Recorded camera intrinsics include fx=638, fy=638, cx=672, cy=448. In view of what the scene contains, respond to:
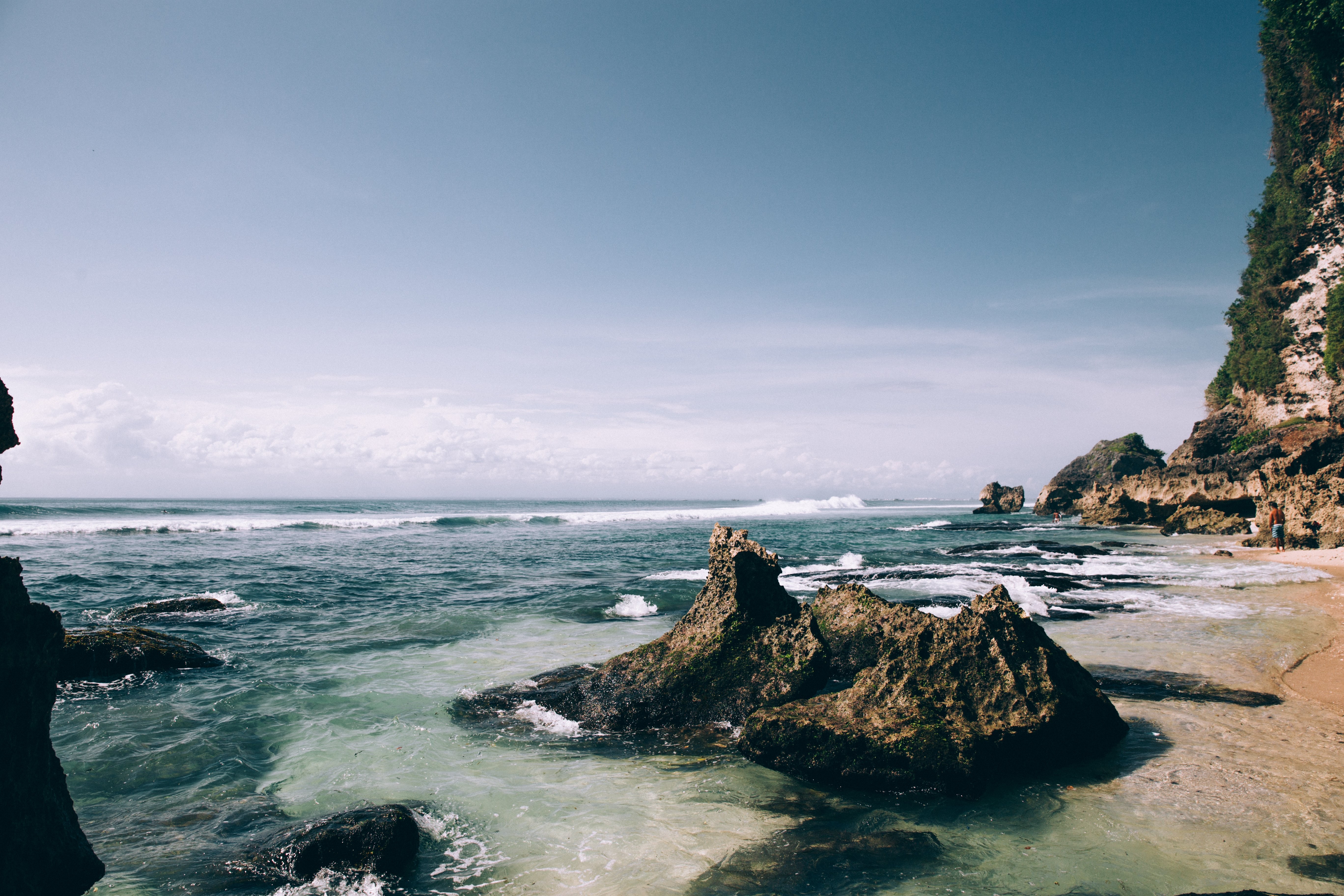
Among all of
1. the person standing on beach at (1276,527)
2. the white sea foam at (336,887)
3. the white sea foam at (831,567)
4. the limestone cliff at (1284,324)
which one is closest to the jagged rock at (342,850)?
the white sea foam at (336,887)

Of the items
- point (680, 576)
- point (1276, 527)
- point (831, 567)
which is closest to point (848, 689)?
point (680, 576)

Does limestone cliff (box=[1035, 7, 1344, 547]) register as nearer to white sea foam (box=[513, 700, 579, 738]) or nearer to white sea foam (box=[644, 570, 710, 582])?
white sea foam (box=[644, 570, 710, 582])

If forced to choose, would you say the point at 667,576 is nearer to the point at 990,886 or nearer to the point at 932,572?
the point at 932,572

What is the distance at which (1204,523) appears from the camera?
118ft

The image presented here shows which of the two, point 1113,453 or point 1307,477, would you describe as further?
point 1113,453

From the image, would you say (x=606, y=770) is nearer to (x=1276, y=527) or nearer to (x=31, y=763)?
(x=31, y=763)

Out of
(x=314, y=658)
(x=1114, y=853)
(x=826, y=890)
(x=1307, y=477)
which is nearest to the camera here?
(x=826, y=890)

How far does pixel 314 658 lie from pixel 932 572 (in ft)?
56.8

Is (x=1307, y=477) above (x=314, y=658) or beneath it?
above

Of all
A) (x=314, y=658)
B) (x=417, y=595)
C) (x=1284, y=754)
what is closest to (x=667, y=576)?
(x=417, y=595)

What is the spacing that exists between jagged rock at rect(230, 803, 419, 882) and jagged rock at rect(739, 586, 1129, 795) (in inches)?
128

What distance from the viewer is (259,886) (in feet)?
15.0

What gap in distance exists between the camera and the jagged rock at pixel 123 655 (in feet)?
30.8

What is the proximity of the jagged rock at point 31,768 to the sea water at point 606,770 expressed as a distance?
4.87 ft
